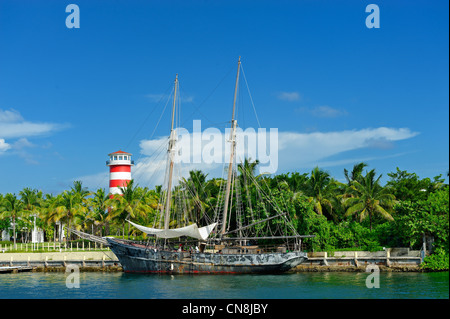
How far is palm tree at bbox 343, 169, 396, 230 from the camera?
185ft

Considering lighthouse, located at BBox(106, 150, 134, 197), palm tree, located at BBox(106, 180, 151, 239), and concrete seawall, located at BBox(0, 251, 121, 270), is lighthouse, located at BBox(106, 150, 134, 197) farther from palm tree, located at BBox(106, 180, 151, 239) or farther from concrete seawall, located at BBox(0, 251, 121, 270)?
concrete seawall, located at BBox(0, 251, 121, 270)

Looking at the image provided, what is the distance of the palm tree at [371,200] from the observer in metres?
56.4

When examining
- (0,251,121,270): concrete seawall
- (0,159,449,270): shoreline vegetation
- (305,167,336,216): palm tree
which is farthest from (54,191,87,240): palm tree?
(305,167,336,216): palm tree

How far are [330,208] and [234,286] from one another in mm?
25814

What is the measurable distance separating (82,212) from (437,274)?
46.9 meters

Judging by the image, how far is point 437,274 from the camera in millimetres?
43219

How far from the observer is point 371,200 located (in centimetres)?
5641

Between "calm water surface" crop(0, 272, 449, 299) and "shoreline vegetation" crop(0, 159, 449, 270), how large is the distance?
17.3 feet

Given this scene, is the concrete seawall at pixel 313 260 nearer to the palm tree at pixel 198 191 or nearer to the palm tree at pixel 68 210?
the palm tree at pixel 68 210

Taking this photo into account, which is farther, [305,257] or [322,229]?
[322,229]

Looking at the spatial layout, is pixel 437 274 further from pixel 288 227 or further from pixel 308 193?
pixel 308 193

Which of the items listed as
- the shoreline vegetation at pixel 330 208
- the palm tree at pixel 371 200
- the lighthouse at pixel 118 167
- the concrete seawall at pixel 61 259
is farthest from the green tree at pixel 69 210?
the palm tree at pixel 371 200

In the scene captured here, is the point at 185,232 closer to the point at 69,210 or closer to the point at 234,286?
the point at 234,286
